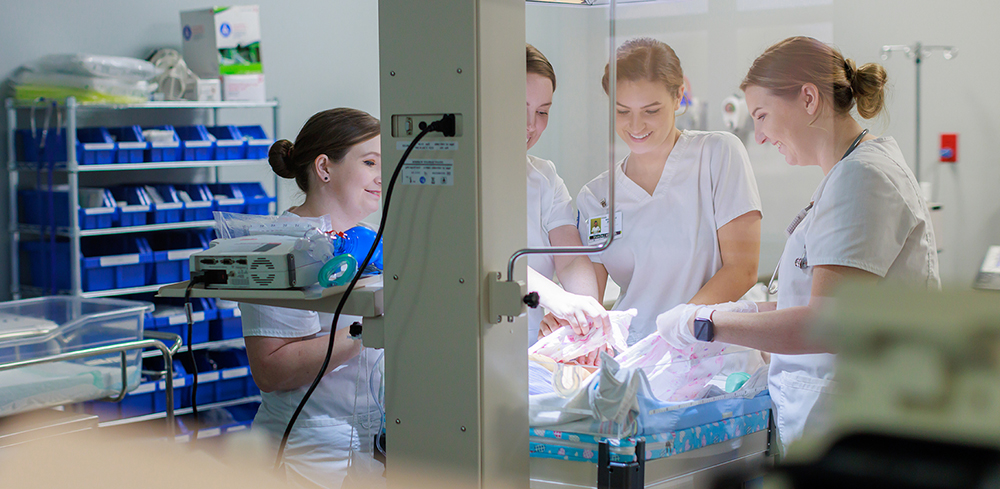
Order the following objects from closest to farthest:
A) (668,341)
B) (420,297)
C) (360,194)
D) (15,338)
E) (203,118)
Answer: (420,297), (668,341), (360,194), (15,338), (203,118)

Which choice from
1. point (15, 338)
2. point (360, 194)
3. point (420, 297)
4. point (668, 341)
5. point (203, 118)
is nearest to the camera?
point (420, 297)

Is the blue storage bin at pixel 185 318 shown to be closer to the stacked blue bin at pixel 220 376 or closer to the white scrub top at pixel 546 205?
the stacked blue bin at pixel 220 376

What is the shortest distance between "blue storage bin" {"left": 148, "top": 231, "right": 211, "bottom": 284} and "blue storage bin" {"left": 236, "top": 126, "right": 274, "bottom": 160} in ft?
1.69

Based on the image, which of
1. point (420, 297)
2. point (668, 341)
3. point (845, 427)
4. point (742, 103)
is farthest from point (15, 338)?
point (845, 427)

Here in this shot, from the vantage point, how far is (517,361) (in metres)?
1.37

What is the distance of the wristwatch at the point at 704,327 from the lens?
1400mm

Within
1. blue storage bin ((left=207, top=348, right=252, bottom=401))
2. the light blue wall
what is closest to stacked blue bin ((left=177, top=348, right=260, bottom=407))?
blue storage bin ((left=207, top=348, right=252, bottom=401))

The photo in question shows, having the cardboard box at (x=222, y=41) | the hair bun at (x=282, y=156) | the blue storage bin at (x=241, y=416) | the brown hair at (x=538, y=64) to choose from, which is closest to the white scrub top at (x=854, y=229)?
the brown hair at (x=538, y=64)

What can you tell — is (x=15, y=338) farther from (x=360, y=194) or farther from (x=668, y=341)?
(x=668, y=341)

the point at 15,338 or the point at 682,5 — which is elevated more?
the point at 682,5

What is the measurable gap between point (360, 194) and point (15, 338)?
1.33m

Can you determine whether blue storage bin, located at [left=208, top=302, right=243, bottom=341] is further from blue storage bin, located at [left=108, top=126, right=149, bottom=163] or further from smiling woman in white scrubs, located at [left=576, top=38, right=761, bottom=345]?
smiling woman in white scrubs, located at [left=576, top=38, right=761, bottom=345]

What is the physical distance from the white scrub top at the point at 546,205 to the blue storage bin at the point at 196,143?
3.09m

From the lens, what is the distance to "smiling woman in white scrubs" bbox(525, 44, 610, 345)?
55.6 inches
